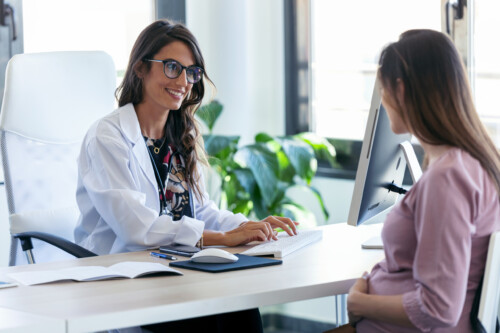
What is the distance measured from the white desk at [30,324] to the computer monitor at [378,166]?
2.71 ft

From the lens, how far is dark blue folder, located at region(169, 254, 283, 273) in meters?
1.92

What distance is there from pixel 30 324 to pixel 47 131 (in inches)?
53.2

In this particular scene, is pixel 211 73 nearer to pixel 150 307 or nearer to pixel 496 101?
pixel 496 101

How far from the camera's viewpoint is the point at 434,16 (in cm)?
356

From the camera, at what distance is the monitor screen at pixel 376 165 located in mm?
1958

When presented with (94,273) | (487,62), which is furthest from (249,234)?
(487,62)

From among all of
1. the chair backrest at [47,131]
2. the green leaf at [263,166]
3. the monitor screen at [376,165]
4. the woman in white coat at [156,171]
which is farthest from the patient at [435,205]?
the green leaf at [263,166]

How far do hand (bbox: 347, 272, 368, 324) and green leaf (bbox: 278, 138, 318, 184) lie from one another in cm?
203

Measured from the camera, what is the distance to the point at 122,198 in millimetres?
2264

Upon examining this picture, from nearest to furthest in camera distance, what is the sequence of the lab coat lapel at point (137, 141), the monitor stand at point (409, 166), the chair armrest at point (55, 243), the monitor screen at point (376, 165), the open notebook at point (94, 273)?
1. the open notebook at point (94, 273)
2. the monitor screen at point (376, 165)
3. the monitor stand at point (409, 166)
4. the chair armrest at point (55, 243)
5. the lab coat lapel at point (137, 141)

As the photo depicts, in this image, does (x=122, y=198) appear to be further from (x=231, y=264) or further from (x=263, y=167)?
(x=263, y=167)

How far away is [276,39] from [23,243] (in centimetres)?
214

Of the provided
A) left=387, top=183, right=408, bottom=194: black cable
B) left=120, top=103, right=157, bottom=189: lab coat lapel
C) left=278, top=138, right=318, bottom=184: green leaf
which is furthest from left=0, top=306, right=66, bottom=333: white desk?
left=278, top=138, right=318, bottom=184: green leaf

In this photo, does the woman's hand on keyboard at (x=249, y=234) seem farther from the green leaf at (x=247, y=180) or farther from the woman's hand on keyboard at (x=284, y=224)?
the green leaf at (x=247, y=180)
